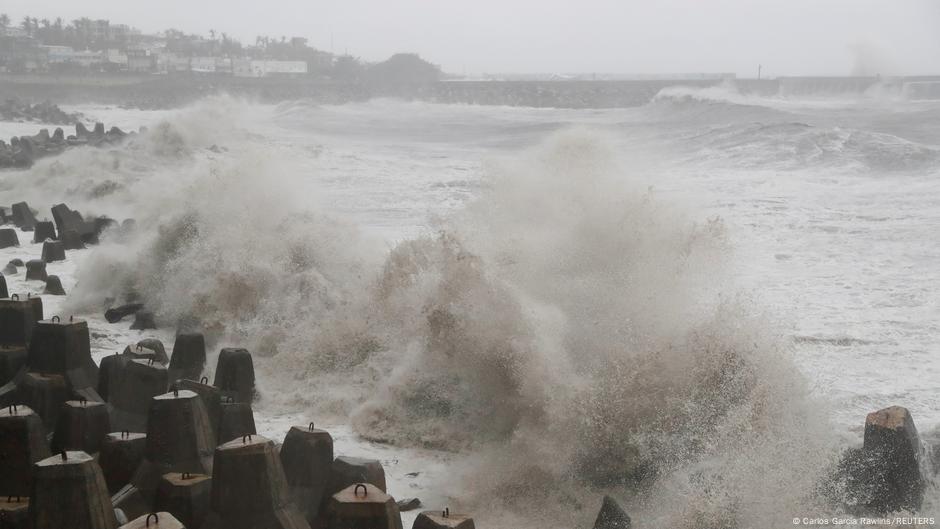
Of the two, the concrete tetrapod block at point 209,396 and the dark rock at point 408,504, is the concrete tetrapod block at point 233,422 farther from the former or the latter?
the dark rock at point 408,504

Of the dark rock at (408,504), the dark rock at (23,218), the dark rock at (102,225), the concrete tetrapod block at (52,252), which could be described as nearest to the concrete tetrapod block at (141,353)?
the dark rock at (408,504)

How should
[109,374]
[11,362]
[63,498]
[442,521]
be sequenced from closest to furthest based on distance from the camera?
[63,498], [442,521], [109,374], [11,362]

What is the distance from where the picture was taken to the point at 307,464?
389cm

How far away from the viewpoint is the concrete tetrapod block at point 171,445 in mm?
3717

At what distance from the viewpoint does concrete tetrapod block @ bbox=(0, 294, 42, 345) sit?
542 centimetres

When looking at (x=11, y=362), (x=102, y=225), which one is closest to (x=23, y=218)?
(x=102, y=225)

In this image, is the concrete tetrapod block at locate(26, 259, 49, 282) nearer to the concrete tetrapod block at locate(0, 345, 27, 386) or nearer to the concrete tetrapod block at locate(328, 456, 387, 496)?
the concrete tetrapod block at locate(0, 345, 27, 386)

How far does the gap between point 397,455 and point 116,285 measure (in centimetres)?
473

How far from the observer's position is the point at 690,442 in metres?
4.60

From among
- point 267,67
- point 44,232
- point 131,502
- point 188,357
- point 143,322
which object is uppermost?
point 267,67

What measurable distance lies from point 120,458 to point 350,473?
0.97m

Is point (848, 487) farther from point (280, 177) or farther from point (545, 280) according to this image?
point (280, 177)

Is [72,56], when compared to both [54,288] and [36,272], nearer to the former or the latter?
[36,272]

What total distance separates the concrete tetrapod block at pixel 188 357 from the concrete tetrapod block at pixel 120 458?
202 centimetres
